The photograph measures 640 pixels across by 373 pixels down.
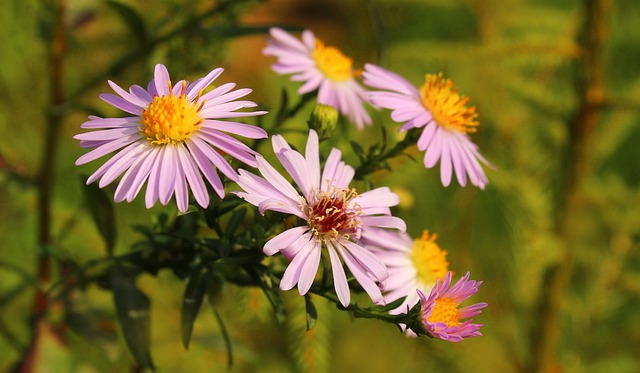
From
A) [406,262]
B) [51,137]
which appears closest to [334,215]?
[406,262]

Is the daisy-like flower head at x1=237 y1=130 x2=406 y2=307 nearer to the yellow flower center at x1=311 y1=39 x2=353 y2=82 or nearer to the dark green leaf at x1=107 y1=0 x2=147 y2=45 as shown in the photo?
the yellow flower center at x1=311 y1=39 x2=353 y2=82

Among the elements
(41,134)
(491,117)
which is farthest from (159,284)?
(491,117)

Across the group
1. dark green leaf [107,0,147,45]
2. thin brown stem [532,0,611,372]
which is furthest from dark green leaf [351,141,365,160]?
thin brown stem [532,0,611,372]

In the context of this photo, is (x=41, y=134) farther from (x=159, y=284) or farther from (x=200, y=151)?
(x=200, y=151)

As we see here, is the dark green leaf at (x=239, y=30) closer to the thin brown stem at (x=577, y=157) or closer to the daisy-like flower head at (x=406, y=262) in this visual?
the daisy-like flower head at (x=406, y=262)

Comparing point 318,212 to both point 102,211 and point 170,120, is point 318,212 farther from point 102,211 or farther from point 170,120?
point 102,211

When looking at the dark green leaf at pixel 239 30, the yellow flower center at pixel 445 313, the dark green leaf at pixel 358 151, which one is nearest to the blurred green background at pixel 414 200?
the dark green leaf at pixel 239 30
